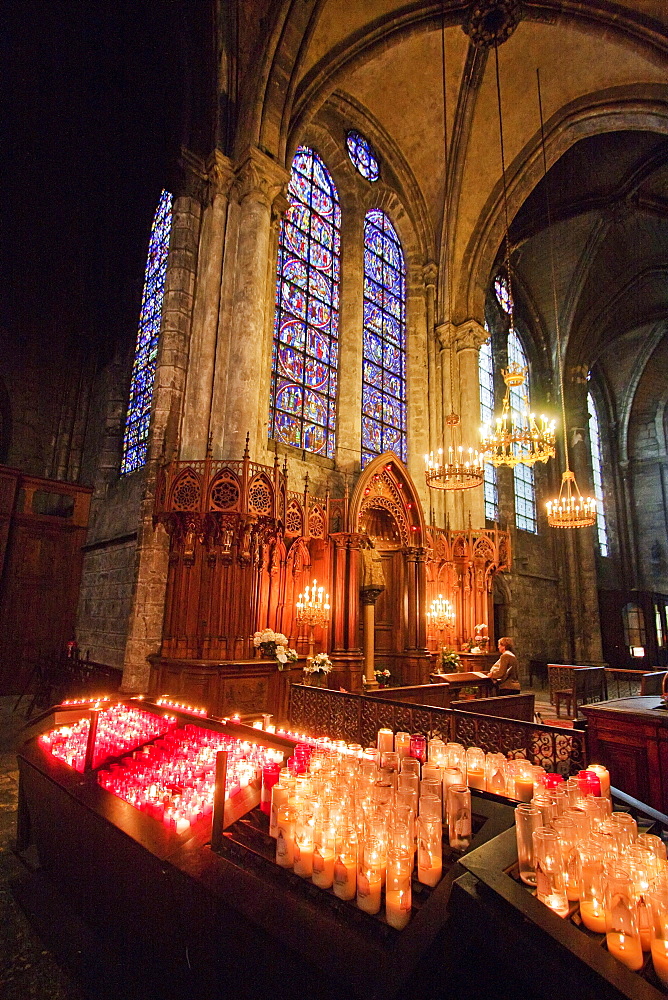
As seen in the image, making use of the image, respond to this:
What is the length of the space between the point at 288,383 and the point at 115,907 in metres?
9.56

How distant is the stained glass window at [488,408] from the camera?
16.7m

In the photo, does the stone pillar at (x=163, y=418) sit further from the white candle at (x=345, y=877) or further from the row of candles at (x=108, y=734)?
the white candle at (x=345, y=877)

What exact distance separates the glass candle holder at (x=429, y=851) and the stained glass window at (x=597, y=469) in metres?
24.3

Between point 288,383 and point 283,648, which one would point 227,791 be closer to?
point 283,648

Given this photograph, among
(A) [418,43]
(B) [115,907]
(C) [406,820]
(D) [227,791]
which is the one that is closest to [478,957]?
(C) [406,820]

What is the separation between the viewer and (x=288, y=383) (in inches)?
435

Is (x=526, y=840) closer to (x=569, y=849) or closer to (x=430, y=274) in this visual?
(x=569, y=849)

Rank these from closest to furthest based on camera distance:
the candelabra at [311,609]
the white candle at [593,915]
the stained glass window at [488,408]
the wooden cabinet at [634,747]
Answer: the white candle at [593,915], the wooden cabinet at [634,747], the candelabra at [311,609], the stained glass window at [488,408]

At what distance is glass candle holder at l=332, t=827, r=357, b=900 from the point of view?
1853mm

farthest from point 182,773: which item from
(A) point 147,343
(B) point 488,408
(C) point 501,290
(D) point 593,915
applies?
(C) point 501,290

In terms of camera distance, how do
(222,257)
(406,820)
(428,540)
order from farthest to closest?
(428,540)
(222,257)
(406,820)

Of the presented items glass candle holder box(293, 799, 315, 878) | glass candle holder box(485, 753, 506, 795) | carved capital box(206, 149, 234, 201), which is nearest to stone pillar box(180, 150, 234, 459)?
carved capital box(206, 149, 234, 201)

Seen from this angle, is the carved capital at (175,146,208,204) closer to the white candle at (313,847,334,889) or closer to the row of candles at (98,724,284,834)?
the row of candles at (98,724,284,834)

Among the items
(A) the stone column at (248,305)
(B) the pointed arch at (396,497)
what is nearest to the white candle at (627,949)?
(A) the stone column at (248,305)
